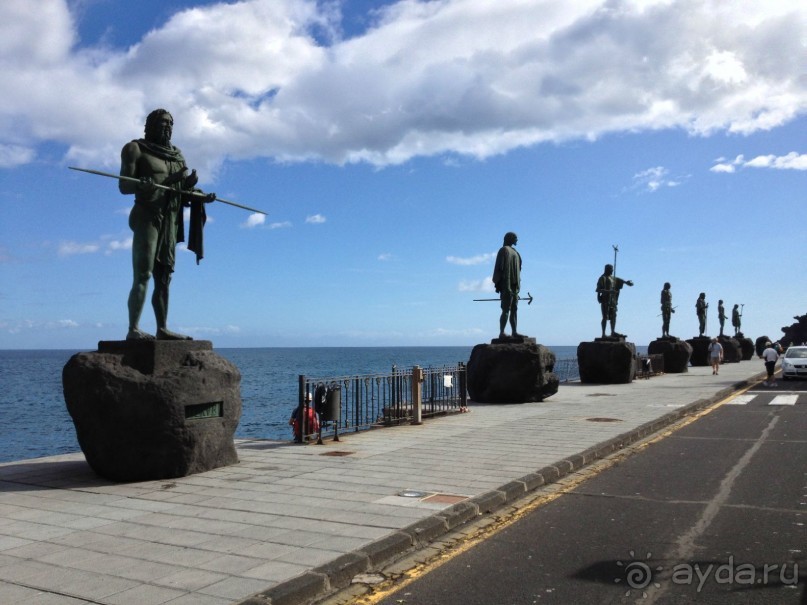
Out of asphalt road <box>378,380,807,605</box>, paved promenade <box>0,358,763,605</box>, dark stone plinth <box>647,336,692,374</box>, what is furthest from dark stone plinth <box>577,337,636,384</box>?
asphalt road <box>378,380,807,605</box>

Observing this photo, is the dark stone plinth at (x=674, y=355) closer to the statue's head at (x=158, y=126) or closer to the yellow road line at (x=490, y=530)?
the yellow road line at (x=490, y=530)

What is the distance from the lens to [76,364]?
26.1 feet

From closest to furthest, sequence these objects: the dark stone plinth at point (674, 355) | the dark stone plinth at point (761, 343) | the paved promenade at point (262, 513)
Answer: the paved promenade at point (262, 513), the dark stone plinth at point (674, 355), the dark stone plinth at point (761, 343)

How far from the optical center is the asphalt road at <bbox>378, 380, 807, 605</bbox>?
15.2ft

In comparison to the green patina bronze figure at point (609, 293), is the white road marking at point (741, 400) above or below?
below

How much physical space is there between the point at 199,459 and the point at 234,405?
0.80 m

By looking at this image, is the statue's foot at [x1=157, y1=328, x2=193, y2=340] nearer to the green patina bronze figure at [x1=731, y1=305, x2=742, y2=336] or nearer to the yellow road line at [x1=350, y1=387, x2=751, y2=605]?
the yellow road line at [x1=350, y1=387, x2=751, y2=605]

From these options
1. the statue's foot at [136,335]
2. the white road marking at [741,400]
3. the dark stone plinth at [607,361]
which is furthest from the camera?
the dark stone plinth at [607,361]

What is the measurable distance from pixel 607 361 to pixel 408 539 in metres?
20.5

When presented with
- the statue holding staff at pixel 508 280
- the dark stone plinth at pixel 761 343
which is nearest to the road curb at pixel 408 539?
the statue holding staff at pixel 508 280

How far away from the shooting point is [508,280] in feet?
60.2

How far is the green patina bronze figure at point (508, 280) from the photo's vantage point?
1838cm

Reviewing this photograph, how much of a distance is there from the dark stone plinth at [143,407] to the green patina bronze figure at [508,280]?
36.2 ft

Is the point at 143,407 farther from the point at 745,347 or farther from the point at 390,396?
the point at 745,347
